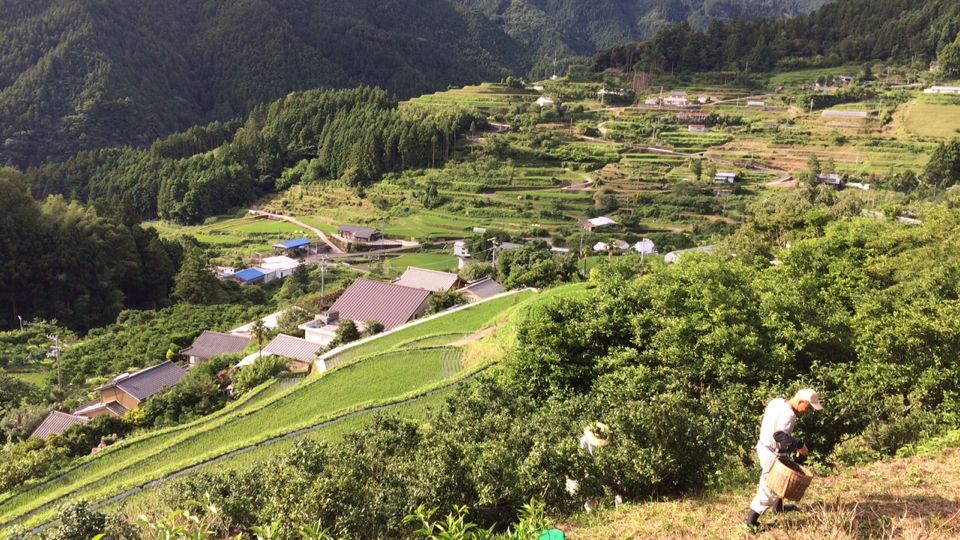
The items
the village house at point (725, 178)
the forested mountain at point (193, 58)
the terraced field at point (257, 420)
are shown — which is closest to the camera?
the terraced field at point (257, 420)

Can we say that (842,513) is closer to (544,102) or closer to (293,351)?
(293,351)

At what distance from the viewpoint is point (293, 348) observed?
864 inches

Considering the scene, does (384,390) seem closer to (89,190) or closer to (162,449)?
(162,449)

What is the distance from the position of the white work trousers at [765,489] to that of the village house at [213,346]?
924 inches

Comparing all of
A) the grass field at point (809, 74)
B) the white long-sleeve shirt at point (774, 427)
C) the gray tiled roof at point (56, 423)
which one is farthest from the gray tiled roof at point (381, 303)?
the grass field at point (809, 74)

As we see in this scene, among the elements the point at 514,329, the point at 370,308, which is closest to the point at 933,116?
the point at 370,308

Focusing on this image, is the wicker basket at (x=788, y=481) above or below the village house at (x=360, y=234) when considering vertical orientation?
above

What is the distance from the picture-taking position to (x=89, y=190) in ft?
208

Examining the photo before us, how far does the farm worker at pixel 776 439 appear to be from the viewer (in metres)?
4.70

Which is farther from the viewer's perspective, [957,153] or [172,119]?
[172,119]

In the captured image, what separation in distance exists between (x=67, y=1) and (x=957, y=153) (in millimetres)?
111697

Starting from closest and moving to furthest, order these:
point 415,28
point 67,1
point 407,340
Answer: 1. point 407,340
2. point 67,1
3. point 415,28

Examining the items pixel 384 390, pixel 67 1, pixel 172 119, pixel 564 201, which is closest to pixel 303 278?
pixel 564 201

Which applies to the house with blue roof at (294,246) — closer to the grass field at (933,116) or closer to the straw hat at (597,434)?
the straw hat at (597,434)
